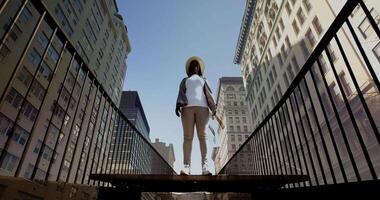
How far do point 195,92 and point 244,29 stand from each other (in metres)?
44.5

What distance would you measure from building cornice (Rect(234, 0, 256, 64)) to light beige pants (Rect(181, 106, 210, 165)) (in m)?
40.9

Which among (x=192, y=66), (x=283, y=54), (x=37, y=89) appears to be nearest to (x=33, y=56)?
(x=37, y=89)

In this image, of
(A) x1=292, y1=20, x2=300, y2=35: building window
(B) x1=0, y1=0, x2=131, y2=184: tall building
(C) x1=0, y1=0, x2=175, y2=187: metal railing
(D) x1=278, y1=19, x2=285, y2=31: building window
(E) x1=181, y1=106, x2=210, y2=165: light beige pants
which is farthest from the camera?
(D) x1=278, y1=19, x2=285, y2=31: building window

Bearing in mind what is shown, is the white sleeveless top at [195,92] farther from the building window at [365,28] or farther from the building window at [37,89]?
the building window at [37,89]

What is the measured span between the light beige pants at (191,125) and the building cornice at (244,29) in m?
40.9

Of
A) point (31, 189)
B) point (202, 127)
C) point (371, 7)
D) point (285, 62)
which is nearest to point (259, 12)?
point (285, 62)

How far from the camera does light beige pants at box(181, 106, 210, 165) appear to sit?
4520mm

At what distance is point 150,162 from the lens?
7.48m

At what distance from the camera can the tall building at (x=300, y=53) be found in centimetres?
1884

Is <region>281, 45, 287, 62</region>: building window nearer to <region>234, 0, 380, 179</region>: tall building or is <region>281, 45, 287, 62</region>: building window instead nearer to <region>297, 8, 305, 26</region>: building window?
<region>234, 0, 380, 179</region>: tall building

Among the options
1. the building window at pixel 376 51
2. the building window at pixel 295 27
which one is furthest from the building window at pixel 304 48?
the building window at pixel 376 51

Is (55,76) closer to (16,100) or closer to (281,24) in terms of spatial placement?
(16,100)

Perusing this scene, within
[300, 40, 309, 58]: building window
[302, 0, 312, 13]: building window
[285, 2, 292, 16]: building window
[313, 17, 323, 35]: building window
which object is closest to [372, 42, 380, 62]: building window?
[313, 17, 323, 35]: building window

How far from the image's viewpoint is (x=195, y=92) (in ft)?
15.4
